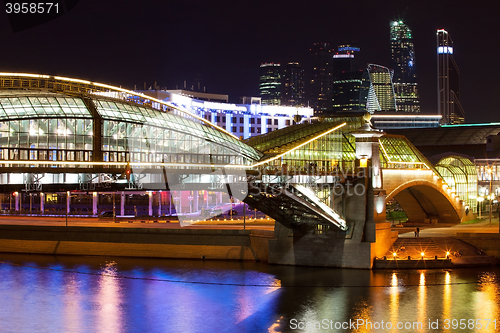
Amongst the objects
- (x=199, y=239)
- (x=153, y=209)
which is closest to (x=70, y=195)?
(x=153, y=209)

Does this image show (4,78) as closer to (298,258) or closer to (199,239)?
(199,239)

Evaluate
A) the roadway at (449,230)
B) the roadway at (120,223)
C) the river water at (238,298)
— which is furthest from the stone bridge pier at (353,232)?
the roadway at (120,223)

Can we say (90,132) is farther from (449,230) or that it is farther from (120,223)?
(449,230)

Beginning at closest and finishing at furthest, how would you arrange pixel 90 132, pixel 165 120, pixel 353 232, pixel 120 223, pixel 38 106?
1. pixel 38 106
2. pixel 90 132
3. pixel 353 232
4. pixel 165 120
5. pixel 120 223

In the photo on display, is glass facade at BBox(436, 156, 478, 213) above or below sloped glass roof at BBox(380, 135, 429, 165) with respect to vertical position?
below

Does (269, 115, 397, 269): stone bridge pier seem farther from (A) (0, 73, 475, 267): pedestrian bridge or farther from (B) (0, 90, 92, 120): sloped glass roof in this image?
(B) (0, 90, 92, 120): sloped glass roof

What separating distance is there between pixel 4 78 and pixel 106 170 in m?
11.7

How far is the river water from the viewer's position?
31.5 meters

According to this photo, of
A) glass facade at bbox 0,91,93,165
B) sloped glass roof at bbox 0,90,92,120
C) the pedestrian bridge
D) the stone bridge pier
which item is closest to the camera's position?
glass facade at bbox 0,91,93,165

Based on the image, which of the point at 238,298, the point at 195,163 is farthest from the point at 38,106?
the point at 238,298

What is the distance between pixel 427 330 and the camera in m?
30.5

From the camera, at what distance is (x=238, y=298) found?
120ft

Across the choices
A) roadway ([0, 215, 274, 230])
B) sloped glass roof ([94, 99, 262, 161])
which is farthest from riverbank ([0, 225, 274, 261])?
sloped glass roof ([94, 99, 262, 161])

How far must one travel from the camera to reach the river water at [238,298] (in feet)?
103
